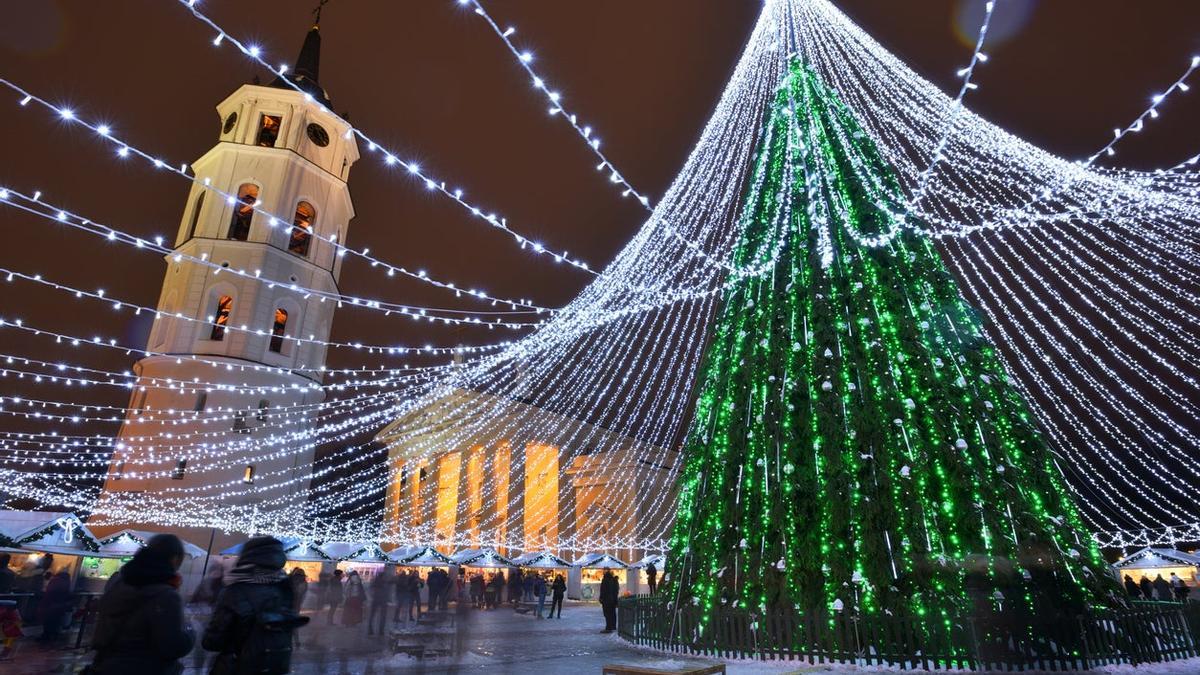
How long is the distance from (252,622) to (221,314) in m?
26.3

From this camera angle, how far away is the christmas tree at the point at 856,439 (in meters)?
7.45

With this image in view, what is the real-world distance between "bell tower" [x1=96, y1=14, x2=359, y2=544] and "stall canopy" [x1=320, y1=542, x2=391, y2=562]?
4.38 meters

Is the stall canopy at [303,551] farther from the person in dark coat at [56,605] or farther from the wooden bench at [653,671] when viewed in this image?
the wooden bench at [653,671]

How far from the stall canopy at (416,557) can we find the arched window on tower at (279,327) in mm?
9616

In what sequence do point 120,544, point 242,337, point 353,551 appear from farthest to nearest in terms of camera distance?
1. point 242,337
2. point 353,551
3. point 120,544

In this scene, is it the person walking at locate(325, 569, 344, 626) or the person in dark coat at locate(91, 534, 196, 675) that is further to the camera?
the person walking at locate(325, 569, 344, 626)

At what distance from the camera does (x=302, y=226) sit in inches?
1073

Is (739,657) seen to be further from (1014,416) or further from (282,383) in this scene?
(282,383)

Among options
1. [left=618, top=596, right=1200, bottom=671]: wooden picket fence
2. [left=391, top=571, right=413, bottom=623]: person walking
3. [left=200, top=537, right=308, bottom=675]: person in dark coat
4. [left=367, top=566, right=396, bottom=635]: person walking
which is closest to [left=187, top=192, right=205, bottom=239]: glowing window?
[left=391, top=571, right=413, bottom=623]: person walking

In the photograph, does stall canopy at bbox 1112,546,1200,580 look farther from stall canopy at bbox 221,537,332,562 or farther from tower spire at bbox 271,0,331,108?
tower spire at bbox 271,0,331,108

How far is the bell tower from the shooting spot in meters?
22.6

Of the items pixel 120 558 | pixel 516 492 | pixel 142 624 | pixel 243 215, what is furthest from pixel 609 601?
pixel 516 492

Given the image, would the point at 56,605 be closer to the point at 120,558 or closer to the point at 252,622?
the point at 120,558

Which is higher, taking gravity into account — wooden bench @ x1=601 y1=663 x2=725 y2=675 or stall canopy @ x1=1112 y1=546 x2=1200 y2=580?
stall canopy @ x1=1112 y1=546 x2=1200 y2=580
